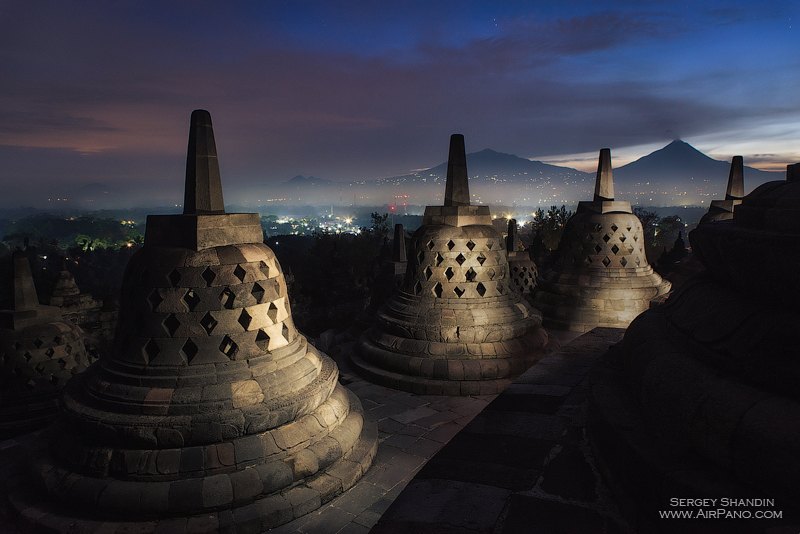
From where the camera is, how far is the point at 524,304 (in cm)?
809

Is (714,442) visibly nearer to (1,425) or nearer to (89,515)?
(89,515)

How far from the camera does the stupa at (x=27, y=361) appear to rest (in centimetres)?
760

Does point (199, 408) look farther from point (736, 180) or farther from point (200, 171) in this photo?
point (736, 180)

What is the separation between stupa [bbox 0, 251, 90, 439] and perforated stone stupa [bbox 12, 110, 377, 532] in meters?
4.50

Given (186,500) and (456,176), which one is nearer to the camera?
(186,500)

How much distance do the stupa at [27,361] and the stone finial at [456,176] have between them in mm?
7109

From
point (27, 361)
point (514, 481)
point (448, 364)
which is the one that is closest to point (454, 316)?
point (448, 364)

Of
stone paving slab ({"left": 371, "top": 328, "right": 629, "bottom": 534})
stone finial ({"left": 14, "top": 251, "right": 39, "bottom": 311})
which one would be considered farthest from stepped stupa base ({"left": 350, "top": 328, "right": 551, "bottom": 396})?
stone finial ({"left": 14, "top": 251, "right": 39, "bottom": 311})

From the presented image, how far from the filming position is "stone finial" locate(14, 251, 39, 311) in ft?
25.2

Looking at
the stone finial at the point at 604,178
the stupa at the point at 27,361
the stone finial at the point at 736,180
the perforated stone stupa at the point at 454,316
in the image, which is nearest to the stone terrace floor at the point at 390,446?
the perforated stone stupa at the point at 454,316

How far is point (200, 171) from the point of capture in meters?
4.35

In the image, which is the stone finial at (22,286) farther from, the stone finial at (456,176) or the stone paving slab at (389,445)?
the stone finial at (456,176)

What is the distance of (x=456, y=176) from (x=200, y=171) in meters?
4.32

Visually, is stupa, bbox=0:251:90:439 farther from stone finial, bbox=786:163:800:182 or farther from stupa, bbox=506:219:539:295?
stupa, bbox=506:219:539:295
